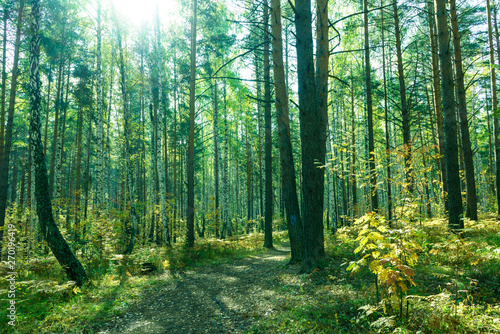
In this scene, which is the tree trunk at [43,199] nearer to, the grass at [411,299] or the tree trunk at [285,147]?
the grass at [411,299]

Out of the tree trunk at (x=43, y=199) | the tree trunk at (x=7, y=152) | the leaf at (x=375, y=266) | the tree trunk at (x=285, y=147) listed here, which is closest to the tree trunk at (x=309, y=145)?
the tree trunk at (x=285, y=147)

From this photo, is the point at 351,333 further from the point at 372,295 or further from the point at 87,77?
the point at 87,77

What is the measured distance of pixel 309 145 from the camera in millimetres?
5957

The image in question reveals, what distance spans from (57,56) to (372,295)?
17821 mm

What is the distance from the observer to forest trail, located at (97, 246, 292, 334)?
174 inches

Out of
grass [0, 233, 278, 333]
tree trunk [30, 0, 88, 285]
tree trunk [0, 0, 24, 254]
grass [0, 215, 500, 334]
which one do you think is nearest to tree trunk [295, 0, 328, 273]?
grass [0, 215, 500, 334]

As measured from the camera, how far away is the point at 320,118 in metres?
6.15

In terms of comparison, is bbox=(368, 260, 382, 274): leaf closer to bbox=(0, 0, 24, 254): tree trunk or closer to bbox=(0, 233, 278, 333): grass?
bbox=(0, 233, 278, 333): grass

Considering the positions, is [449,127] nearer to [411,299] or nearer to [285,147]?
[285,147]

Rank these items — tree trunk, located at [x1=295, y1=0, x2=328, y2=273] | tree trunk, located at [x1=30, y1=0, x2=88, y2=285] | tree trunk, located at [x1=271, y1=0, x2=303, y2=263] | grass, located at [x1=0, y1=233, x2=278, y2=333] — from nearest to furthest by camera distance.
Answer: grass, located at [x1=0, y1=233, x2=278, y2=333]
tree trunk, located at [x1=295, y1=0, x2=328, y2=273]
tree trunk, located at [x1=30, y1=0, x2=88, y2=285]
tree trunk, located at [x1=271, y1=0, x2=303, y2=263]

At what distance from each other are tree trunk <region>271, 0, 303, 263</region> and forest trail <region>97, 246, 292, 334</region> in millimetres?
1045

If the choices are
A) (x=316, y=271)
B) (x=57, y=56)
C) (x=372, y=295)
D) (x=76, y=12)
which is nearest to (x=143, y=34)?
(x=76, y=12)

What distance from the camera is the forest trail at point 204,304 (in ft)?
14.5

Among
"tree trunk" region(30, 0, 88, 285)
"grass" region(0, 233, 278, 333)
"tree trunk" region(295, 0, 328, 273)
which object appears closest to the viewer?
"grass" region(0, 233, 278, 333)
